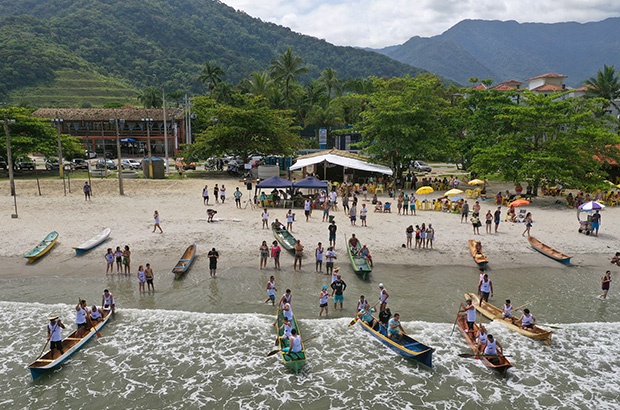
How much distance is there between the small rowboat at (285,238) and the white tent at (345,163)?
15885mm

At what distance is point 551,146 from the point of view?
113 ft

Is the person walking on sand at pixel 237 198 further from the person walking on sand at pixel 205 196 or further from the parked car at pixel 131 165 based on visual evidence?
the parked car at pixel 131 165

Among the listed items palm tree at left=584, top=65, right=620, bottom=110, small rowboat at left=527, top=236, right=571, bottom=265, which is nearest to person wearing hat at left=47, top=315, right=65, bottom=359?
small rowboat at left=527, top=236, right=571, bottom=265

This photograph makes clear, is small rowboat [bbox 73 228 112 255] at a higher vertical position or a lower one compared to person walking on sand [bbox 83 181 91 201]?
lower

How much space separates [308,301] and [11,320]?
1056cm

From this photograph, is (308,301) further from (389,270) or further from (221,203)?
(221,203)

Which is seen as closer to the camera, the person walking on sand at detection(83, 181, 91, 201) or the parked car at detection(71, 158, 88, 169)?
the person walking on sand at detection(83, 181, 91, 201)

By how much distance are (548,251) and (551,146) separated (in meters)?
14.8

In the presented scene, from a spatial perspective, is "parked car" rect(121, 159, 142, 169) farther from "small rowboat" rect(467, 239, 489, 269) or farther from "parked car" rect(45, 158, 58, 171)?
"small rowboat" rect(467, 239, 489, 269)

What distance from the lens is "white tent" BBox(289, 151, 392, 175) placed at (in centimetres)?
3959

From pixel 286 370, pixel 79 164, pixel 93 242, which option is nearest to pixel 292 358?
pixel 286 370

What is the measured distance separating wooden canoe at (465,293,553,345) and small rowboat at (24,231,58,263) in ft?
62.4

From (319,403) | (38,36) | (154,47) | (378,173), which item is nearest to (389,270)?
(319,403)

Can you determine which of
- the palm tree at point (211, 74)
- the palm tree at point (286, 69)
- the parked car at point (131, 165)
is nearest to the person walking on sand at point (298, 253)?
the parked car at point (131, 165)
